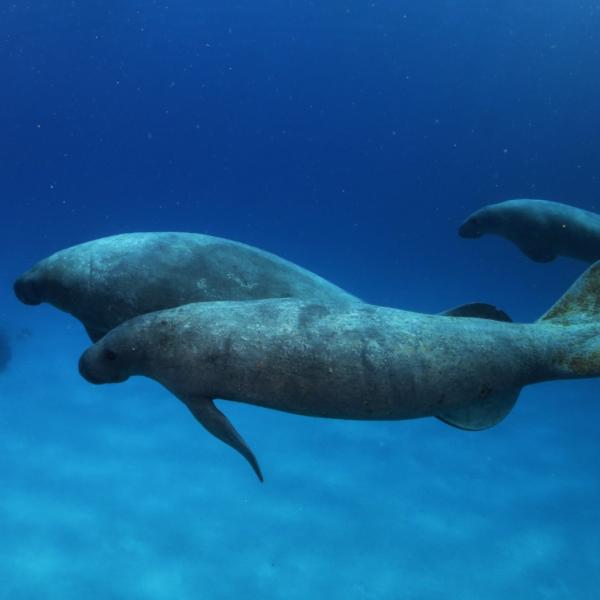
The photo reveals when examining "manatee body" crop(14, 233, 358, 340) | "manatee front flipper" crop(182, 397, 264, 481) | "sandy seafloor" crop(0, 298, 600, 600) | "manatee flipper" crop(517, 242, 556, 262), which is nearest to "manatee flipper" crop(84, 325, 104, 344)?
"manatee body" crop(14, 233, 358, 340)

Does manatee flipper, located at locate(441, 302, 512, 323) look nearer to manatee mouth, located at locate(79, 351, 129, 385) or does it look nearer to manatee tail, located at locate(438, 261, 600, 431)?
manatee tail, located at locate(438, 261, 600, 431)

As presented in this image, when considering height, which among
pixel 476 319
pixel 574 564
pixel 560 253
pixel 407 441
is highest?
→ pixel 560 253

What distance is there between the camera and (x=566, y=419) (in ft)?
59.4

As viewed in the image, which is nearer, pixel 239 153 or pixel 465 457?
pixel 465 457

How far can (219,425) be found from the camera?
18.3ft

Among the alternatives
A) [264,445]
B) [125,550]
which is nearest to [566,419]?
[264,445]

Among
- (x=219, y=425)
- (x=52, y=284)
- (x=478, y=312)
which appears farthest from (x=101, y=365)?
(x=478, y=312)

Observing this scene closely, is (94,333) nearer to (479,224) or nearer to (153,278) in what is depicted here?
(153,278)

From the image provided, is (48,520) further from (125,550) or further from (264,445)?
(264,445)

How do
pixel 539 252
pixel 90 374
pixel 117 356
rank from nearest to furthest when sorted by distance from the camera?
1. pixel 117 356
2. pixel 90 374
3. pixel 539 252

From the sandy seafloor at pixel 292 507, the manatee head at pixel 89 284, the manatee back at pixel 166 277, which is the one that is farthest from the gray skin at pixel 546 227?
the manatee head at pixel 89 284

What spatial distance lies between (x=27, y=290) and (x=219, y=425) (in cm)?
350

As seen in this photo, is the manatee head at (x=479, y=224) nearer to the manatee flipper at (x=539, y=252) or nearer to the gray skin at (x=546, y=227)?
the gray skin at (x=546, y=227)

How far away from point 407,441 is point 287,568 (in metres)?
Result: 6.20
